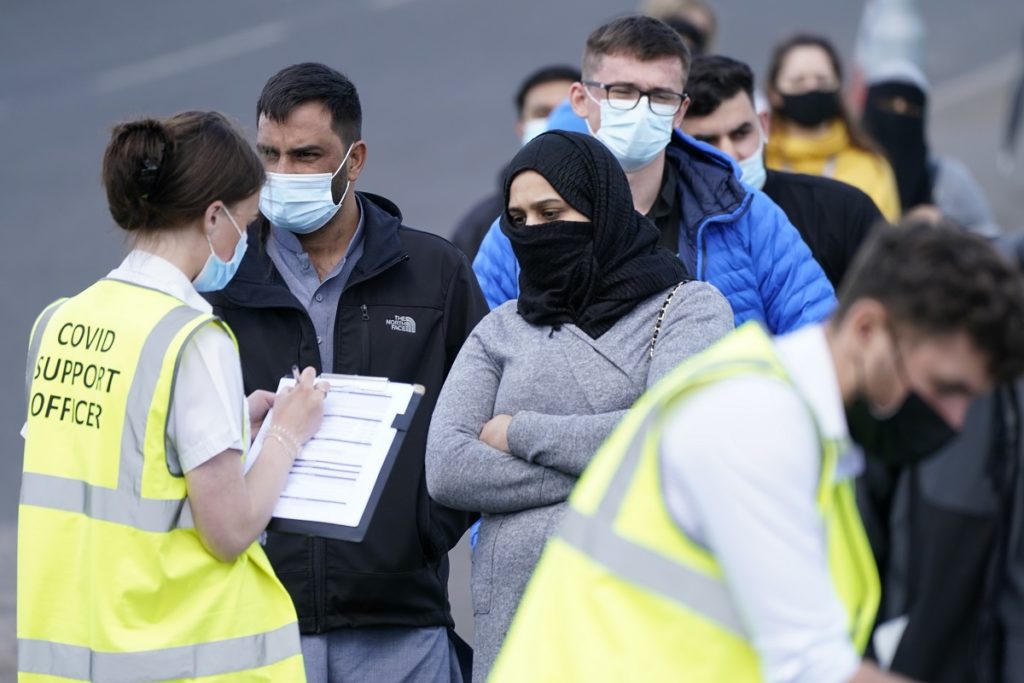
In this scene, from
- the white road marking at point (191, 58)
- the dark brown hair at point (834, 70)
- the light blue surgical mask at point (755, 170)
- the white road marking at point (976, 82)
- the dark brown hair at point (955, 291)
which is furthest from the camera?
the white road marking at point (191, 58)

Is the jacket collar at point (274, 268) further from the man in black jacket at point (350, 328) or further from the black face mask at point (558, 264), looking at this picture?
the black face mask at point (558, 264)

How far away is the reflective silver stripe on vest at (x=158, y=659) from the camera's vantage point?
3330mm

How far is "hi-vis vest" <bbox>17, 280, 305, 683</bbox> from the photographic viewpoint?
10.8ft

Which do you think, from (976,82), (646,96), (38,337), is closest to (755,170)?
(646,96)

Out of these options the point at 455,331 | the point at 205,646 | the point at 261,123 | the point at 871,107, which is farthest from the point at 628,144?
the point at 871,107

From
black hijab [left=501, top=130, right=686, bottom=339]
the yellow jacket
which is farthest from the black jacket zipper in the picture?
the yellow jacket

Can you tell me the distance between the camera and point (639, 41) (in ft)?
15.6

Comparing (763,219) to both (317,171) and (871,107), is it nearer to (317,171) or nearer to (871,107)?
(317,171)

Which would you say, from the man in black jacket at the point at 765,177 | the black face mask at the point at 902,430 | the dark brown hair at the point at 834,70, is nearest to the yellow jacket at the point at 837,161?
the dark brown hair at the point at 834,70

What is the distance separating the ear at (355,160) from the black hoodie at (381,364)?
0.17 meters

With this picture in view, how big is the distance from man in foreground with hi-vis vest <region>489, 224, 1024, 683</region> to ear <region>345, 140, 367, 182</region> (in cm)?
219

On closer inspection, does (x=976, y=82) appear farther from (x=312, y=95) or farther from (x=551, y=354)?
(x=551, y=354)

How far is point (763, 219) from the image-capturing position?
4.43 m

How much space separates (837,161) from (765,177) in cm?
130
